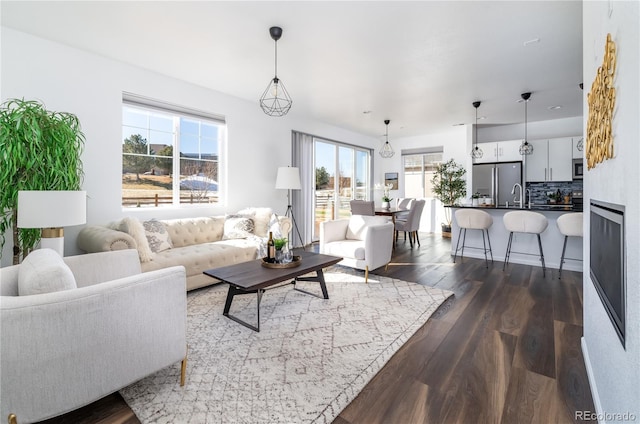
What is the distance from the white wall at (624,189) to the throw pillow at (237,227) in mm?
3783

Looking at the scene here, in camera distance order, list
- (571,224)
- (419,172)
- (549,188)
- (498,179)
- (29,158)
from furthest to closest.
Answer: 1. (419,172)
2. (498,179)
3. (549,188)
4. (571,224)
5. (29,158)

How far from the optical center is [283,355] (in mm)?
2141

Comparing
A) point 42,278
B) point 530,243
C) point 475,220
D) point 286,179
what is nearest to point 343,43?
point 286,179

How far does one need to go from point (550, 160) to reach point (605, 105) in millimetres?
6281

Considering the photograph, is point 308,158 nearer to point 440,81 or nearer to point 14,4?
point 440,81

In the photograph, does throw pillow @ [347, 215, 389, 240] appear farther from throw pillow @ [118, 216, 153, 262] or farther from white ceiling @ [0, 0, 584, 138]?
throw pillow @ [118, 216, 153, 262]

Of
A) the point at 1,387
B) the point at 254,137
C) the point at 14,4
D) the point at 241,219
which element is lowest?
the point at 1,387

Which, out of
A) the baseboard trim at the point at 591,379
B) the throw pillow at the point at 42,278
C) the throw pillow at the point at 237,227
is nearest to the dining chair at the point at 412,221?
the throw pillow at the point at 237,227

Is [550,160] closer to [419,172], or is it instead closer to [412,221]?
[419,172]

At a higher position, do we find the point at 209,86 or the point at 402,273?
the point at 209,86

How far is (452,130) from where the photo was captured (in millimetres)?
7691

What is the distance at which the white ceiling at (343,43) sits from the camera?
8.51 feet

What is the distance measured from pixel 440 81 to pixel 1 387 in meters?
4.97

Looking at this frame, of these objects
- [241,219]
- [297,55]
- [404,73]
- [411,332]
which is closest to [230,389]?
[411,332]
